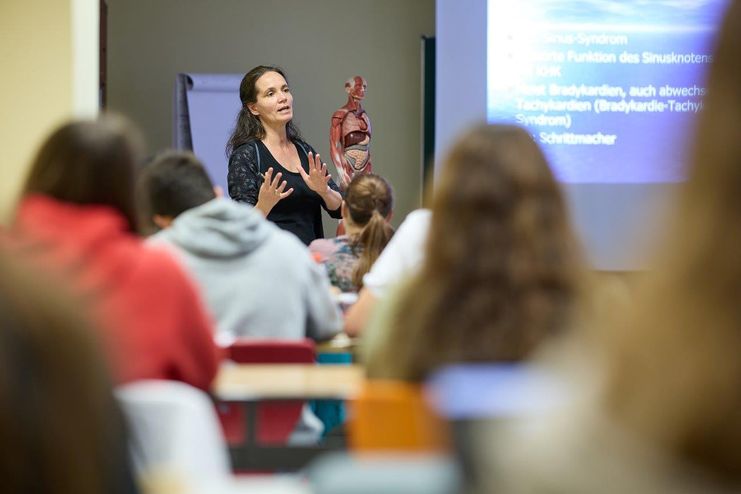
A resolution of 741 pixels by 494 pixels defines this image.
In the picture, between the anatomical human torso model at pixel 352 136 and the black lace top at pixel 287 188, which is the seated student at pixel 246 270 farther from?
the anatomical human torso model at pixel 352 136

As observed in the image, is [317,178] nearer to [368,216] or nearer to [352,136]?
[368,216]

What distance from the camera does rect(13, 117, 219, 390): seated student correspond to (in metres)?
2.32

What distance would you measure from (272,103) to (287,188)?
47cm

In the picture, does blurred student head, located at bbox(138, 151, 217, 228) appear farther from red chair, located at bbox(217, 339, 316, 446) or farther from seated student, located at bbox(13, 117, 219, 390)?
seated student, located at bbox(13, 117, 219, 390)

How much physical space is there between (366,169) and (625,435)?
8294 mm

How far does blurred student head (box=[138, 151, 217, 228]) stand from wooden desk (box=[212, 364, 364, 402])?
0.79m

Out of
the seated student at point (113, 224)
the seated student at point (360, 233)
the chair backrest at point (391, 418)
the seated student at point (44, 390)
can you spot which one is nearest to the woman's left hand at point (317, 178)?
the seated student at point (360, 233)

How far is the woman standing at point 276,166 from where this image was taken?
5801 millimetres

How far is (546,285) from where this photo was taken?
2.05 meters

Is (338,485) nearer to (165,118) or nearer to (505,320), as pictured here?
(505,320)

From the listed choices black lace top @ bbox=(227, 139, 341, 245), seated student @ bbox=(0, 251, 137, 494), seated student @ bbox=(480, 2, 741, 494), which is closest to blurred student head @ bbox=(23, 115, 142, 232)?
seated student @ bbox=(0, 251, 137, 494)

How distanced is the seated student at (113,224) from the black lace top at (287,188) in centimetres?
340

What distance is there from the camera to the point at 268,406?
3.02 m

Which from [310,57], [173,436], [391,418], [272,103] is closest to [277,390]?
[391,418]
